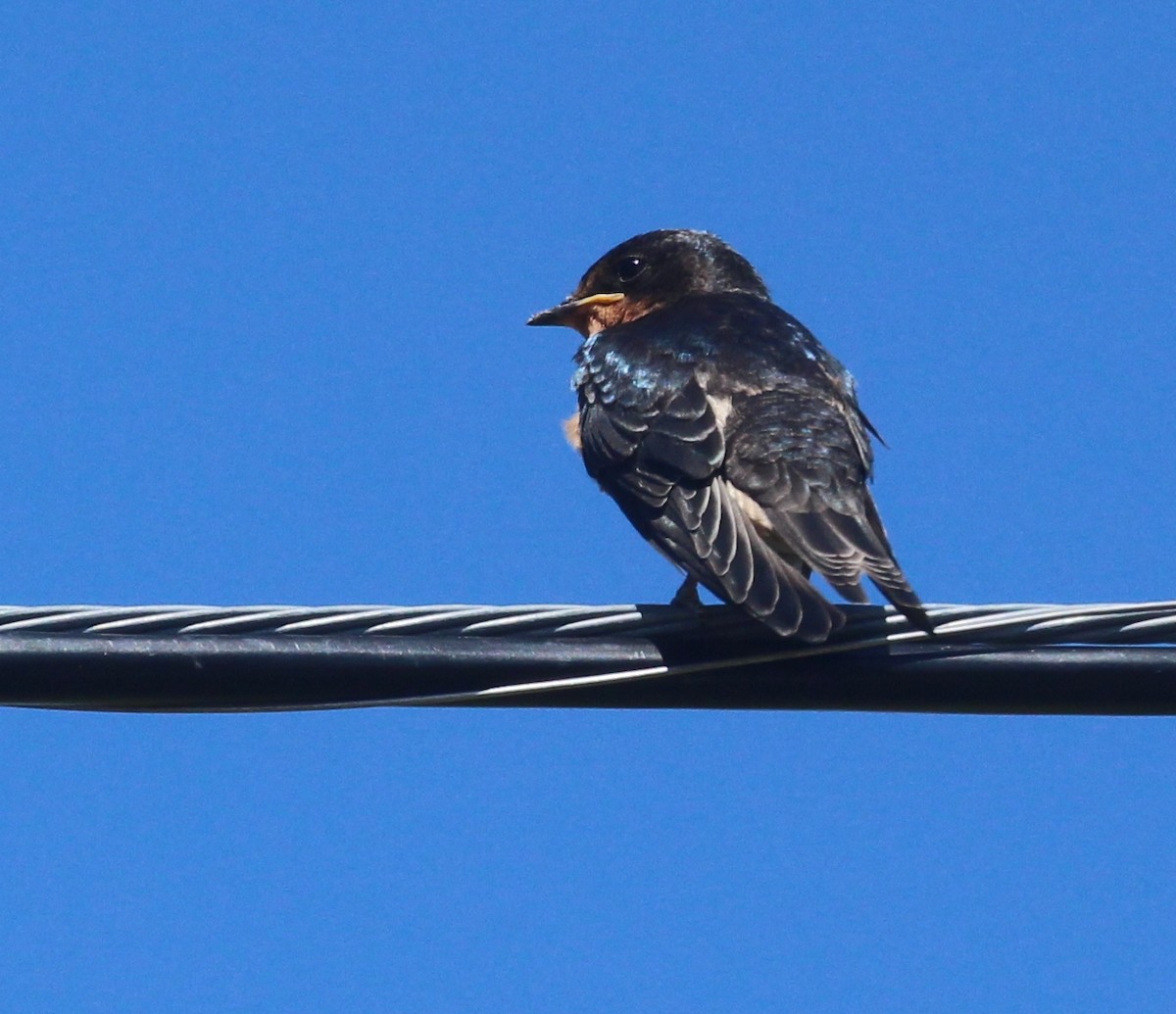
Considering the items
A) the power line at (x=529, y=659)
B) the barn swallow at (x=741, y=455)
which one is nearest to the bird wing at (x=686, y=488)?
the barn swallow at (x=741, y=455)

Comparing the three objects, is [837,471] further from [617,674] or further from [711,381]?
[617,674]

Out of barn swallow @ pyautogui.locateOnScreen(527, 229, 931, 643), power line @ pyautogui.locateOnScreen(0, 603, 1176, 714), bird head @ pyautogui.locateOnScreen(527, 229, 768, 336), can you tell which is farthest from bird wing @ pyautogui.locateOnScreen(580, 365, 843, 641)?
bird head @ pyautogui.locateOnScreen(527, 229, 768, 336)

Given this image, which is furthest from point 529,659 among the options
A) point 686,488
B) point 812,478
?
point 812,478

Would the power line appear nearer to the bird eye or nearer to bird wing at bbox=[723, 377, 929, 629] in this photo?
bird wing at bbox=[723, 377, 929, 629]

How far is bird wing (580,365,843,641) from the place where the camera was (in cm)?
551

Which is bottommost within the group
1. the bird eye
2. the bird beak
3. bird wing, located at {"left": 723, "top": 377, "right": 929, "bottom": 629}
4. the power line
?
the power line

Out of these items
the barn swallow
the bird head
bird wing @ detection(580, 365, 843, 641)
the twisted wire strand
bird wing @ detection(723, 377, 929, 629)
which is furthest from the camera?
the bird head

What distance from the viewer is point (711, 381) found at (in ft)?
24.1

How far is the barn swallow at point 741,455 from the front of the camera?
5879mm

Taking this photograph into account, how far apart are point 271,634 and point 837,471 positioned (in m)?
2.84

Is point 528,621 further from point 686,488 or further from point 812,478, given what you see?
point 812,478

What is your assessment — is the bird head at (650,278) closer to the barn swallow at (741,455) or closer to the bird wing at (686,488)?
the barn swallow at (741,455)

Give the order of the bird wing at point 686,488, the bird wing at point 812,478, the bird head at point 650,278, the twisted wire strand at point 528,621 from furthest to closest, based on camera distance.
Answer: the bird head at point 650,278
the bird wing at point 812,478
the bird wing at point 686,488
the twisted wire strand at point 528,621

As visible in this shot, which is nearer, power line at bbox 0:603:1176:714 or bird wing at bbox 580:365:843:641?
power line at bbox 0:603:1176:714
